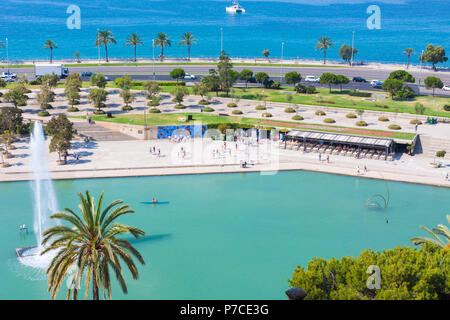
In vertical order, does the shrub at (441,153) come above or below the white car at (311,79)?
below

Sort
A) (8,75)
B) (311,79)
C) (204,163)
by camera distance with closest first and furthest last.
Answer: (204,163), (311,79), (8,75)

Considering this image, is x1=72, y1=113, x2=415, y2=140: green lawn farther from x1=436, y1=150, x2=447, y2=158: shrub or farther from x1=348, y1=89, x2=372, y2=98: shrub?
x1=348, y1=89, x2=372, y2=98: shrub

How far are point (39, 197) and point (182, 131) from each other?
87.0 feet

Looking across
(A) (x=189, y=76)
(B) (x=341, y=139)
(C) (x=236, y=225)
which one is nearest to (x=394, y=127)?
(B) (x=341, y=139)

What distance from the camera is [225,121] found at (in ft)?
266

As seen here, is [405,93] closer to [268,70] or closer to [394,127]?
[394,127]

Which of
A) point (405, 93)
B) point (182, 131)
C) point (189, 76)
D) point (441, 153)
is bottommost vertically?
point (441, 153)

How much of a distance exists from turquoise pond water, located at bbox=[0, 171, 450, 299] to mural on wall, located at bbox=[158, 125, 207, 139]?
52.0 ft

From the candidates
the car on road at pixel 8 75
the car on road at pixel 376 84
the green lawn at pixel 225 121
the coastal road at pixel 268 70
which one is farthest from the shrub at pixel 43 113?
the car on road at pixel 376 84

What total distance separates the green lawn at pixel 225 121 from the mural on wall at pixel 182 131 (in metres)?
2.38

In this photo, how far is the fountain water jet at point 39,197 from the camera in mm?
44156

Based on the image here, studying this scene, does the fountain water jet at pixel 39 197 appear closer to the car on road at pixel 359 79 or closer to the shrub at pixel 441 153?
the shrub at pixel 441 153
